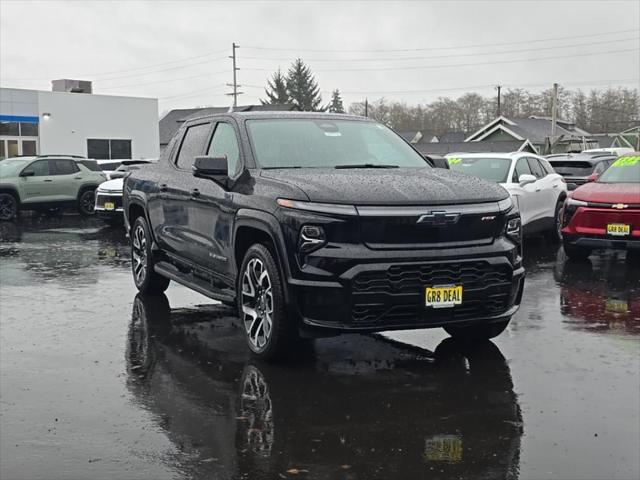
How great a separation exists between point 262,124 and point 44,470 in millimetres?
3783

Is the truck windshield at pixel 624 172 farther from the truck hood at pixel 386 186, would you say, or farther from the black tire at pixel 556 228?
the truck hood at pixel 386 186

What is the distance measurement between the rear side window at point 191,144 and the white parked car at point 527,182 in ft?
20.1

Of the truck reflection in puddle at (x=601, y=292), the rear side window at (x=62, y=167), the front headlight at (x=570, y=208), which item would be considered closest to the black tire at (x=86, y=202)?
the rear side window at (x=62, y=167)

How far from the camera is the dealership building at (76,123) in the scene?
132 feet

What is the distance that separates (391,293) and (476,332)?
151 cm

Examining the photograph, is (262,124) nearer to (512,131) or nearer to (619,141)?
(512,131)

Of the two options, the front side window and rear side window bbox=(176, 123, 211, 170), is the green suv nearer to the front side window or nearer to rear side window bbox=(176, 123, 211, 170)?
rear side window bbox=(176, 123, 211, 170)

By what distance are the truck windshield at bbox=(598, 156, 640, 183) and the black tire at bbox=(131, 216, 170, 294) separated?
692 centimetres

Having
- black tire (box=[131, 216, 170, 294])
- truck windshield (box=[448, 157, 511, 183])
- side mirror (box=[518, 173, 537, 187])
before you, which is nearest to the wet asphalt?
black tire (box=[131, 216, 170, 294])

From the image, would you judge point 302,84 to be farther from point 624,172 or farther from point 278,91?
point 624,172

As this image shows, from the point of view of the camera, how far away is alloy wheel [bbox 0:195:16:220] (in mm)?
20344

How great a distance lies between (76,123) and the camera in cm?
4278

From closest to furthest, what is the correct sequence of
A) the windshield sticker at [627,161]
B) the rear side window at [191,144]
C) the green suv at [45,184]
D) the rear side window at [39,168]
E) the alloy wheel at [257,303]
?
the alloy wheel at [257,303] < the rear side window at [191,144] < the windshield sticker at [627,161] < the green suv at [45,184] < the rear side window at [39,168]

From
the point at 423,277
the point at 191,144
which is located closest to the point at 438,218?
the point at 423,277
